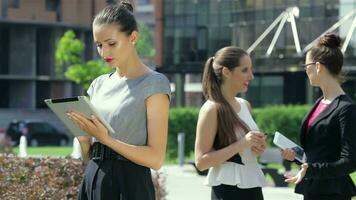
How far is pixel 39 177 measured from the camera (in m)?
8.93

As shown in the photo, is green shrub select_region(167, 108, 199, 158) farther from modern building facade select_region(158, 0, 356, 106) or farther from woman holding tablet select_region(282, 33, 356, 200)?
woman holding tablet select_region(282, 33, 356, 200)

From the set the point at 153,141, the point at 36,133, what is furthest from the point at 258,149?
the point at 36,133

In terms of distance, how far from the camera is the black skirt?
4.09m

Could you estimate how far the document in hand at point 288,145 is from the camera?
16.4 feet

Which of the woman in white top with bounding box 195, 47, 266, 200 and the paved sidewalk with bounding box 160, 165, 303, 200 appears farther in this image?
the paved sidewalk with bounding box 160, 165, 303, 200

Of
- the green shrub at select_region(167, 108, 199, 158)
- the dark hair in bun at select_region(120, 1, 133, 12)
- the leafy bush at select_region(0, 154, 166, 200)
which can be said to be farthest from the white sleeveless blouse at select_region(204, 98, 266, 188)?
the green shrub at select_region(167, 108, 199, 158)

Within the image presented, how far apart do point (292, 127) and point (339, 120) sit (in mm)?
21616

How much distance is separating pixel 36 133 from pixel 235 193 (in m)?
49.1

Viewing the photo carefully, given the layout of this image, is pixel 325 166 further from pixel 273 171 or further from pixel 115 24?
pixel 273 171

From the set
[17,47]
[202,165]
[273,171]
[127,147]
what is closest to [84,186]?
[127,147]

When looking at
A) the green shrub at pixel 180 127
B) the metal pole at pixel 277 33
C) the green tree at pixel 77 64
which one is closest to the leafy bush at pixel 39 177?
the green shrub at pixel 180 127

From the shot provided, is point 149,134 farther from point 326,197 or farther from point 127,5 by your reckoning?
point 326,197

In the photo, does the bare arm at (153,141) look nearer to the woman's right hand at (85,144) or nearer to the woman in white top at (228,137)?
the woman's right hand at (85,144)

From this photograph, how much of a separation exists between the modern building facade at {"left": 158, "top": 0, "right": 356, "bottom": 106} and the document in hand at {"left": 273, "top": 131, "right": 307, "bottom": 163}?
1726 inches
